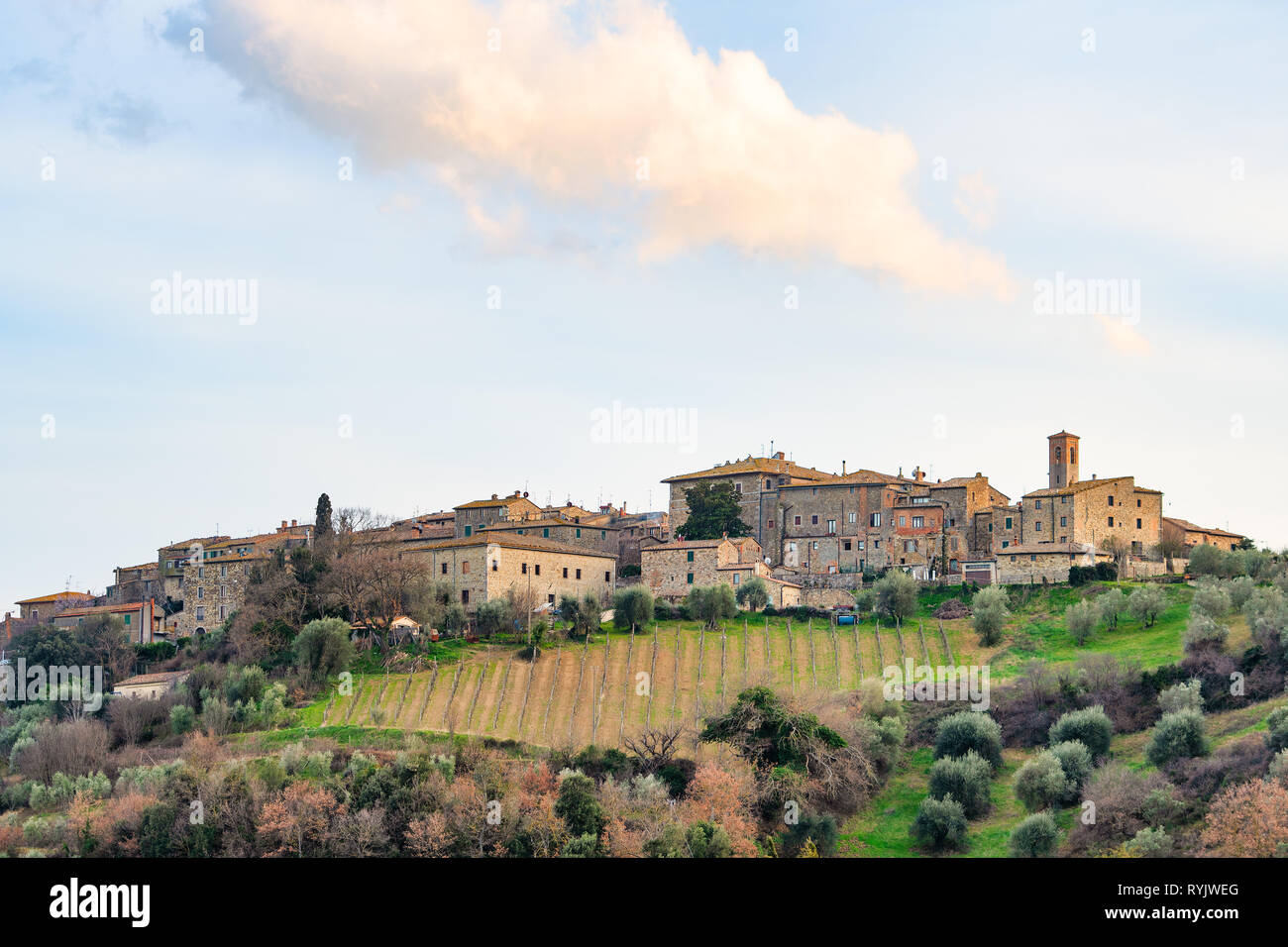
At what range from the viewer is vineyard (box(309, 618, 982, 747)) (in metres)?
48.0

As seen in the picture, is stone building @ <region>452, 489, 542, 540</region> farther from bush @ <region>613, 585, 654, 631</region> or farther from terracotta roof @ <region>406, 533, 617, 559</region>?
bush @ <region>613, 585, 654, 631</region>

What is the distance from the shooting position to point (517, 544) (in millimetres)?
62219

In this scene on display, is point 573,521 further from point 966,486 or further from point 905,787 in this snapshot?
point 905,787

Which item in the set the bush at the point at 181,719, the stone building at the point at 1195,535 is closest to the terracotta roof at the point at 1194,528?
the stone building at the point at 1195,535

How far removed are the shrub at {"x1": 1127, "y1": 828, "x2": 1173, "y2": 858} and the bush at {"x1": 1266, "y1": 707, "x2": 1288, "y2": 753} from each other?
203 inches

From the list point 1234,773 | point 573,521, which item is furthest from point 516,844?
point 573,521

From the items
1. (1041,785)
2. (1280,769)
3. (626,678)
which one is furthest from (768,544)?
(1280,769)

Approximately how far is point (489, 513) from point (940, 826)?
132 ft

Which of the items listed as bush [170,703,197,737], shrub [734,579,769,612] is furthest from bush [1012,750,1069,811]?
bush [170,703,197,737]

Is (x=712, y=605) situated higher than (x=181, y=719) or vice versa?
(x=712, y=605)

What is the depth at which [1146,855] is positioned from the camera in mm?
30703

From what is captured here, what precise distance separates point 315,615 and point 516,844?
27.0 meters

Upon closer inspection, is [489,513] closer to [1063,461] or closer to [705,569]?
[705,569]

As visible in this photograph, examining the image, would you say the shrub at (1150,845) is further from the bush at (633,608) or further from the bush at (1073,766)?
the bush at (633,608)
